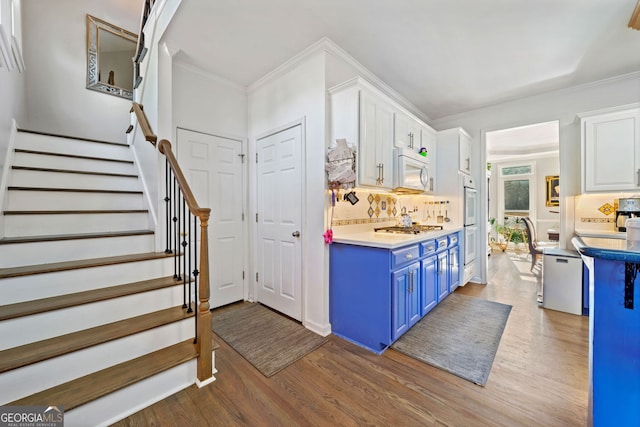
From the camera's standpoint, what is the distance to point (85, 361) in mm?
1486

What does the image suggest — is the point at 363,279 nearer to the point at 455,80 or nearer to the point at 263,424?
the point at 263,424

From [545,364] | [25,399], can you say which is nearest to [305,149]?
[25,399]

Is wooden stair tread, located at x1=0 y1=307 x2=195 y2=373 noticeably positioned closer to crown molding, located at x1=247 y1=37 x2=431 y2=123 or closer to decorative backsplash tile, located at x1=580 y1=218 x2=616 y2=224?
crown molding, located at x1=247 y1=37 x2=431 y2=123

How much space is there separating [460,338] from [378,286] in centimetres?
100

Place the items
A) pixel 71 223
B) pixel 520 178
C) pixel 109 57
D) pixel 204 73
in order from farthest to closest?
1. pixel 520 178
2. pixel 109 57
3. pixel 204 73
4. pixel 71 223

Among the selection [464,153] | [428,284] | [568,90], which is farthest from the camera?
[464,153]

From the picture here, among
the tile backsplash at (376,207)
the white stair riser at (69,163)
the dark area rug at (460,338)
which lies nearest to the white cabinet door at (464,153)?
the tile backsplash at (376,207)

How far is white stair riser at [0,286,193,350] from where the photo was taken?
1436mm

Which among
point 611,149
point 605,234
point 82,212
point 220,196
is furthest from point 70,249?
point 611,149

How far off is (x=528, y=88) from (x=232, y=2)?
377cm

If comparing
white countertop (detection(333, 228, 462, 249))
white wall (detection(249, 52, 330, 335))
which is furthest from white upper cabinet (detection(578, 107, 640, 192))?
white wall (detection(249, 52, 330, 335))

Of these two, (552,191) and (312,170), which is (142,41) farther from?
(552,191)

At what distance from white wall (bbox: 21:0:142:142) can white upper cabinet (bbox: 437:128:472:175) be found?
15.5 ft

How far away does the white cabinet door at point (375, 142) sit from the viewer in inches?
94.4
